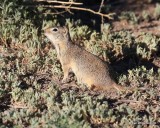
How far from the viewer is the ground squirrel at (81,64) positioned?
7648 mm

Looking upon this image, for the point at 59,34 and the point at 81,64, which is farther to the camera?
the point at 59,34

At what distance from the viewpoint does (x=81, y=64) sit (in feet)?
25.7

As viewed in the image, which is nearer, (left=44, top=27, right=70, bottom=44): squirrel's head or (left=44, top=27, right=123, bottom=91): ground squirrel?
(left=44, top=27, right=123, bottom=91): ground squirrel

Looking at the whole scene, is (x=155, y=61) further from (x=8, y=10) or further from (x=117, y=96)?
(x=8, y=10)

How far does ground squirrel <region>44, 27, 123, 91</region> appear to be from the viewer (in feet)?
25.1

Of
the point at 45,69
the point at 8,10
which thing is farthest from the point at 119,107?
the point at 8,10

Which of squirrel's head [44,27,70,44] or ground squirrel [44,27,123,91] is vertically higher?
squirrel's head [44,27,70,44]

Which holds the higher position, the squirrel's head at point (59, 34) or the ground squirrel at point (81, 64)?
the squirrel's head at point (59, 34)

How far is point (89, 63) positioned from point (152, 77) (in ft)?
3.65

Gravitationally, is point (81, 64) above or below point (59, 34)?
below

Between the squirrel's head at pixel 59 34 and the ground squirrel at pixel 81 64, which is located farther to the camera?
the squirrel's head at pixel 59 34

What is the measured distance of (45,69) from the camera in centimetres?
836

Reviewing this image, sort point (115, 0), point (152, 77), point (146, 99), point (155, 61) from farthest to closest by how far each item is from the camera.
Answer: point (115, 0)
point (155, 61)
point (152, 77)
point (146, 99)

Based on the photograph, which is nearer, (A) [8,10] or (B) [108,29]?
(A) [8,10]
